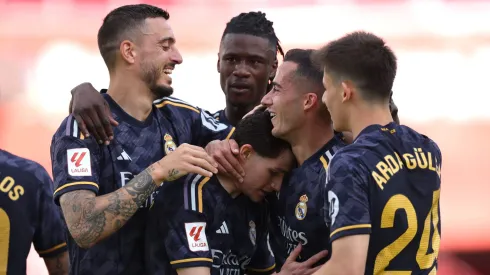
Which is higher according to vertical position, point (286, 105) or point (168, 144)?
point (286, 105)

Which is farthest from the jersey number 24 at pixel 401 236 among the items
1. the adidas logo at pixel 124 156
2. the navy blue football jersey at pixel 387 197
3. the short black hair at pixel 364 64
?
the adidas logo at pixel 124 156

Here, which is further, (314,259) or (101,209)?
(314,259)

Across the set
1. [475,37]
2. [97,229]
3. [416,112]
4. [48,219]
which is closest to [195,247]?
[97,229]

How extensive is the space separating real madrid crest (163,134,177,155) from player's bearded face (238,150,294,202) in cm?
34

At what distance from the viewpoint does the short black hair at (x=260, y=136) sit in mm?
4551

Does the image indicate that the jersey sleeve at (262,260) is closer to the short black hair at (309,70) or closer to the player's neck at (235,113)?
the short black hair at (309,70)

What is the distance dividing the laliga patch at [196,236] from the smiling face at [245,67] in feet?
4.74

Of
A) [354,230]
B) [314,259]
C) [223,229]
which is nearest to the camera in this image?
[354,230]

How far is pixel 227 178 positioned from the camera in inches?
179

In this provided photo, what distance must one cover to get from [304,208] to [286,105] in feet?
1.75

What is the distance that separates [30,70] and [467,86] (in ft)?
16.2

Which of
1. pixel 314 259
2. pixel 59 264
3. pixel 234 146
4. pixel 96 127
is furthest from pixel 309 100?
pixel 59 264

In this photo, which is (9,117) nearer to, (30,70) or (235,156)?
(30,70)

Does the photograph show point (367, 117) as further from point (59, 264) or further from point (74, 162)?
point (59, 264)
